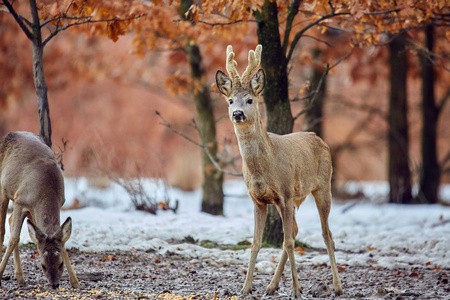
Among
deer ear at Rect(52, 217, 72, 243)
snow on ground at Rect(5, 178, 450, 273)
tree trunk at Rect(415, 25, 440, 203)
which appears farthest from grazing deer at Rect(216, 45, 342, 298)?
tree trunk at Rect(415, 25, 440, 203)

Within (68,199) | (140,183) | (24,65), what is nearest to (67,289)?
(140,183)

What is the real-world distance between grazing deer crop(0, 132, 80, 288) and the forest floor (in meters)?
0.28

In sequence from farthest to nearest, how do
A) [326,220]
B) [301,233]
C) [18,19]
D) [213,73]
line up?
1. [213,73]
2. [301,233]
3. [18,19]
4. [326,220]

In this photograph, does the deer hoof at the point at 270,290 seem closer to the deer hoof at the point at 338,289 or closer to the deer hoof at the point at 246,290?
the deer hoof at the point at 246,290

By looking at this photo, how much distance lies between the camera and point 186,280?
6371 mm

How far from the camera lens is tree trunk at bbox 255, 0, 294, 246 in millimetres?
7914

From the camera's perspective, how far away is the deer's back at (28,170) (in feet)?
18.8

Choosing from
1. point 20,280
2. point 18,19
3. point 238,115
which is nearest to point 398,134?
point 238,115

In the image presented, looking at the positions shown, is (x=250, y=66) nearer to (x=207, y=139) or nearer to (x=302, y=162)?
(x=302, y=162)

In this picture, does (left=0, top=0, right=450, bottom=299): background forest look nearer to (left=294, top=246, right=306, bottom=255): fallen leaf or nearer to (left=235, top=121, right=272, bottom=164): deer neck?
(left=294, top=246, right=306, bottom=255): fallen leaf

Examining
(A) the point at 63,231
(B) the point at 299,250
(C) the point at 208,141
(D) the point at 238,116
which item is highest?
(D) the point at 238,116

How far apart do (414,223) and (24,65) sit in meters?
13.4

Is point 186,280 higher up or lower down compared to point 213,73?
lower down

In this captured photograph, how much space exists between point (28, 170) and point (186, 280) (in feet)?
7.01
